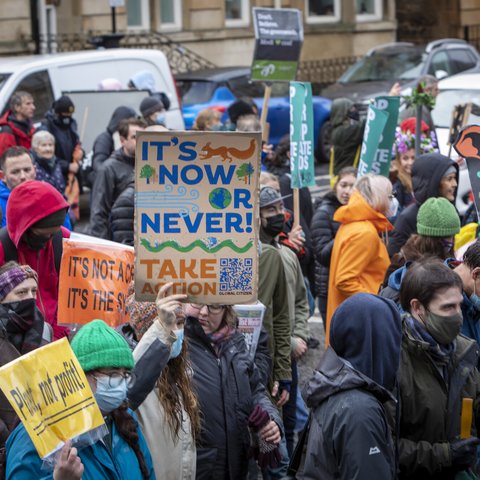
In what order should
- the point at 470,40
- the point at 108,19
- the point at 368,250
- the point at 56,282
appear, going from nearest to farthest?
the point at 56,282, the point at 368,250, the point at 108,19, the point at 470,40

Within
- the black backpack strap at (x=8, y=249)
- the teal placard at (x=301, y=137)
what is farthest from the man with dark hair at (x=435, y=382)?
the teal placard at (x=301, y=137)

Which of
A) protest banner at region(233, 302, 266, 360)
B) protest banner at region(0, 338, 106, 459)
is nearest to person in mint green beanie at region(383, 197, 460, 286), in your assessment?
protest banner at region(233, 302, 266, 360)

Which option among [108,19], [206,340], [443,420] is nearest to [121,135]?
[206,340]

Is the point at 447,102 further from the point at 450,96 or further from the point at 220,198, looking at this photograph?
the point at 220,198

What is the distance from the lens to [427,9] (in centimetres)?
3262

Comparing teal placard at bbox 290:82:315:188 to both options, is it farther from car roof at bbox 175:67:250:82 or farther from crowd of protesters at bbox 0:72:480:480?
car roof at bbox 175:67:250:82

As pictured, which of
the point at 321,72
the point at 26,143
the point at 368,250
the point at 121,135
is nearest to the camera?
the point at 368,250

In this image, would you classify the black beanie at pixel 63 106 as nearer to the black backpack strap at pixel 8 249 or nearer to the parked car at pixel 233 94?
the parked car at pixel 233 94

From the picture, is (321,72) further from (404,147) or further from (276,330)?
(276,330)

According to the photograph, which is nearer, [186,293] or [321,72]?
[186,293]

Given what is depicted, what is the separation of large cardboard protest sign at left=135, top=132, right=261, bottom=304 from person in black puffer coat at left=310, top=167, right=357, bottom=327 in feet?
11.2

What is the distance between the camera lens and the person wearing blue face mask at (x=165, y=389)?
14.1ft

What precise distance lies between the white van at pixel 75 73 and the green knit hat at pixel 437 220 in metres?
9.07

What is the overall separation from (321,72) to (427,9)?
5.29m
